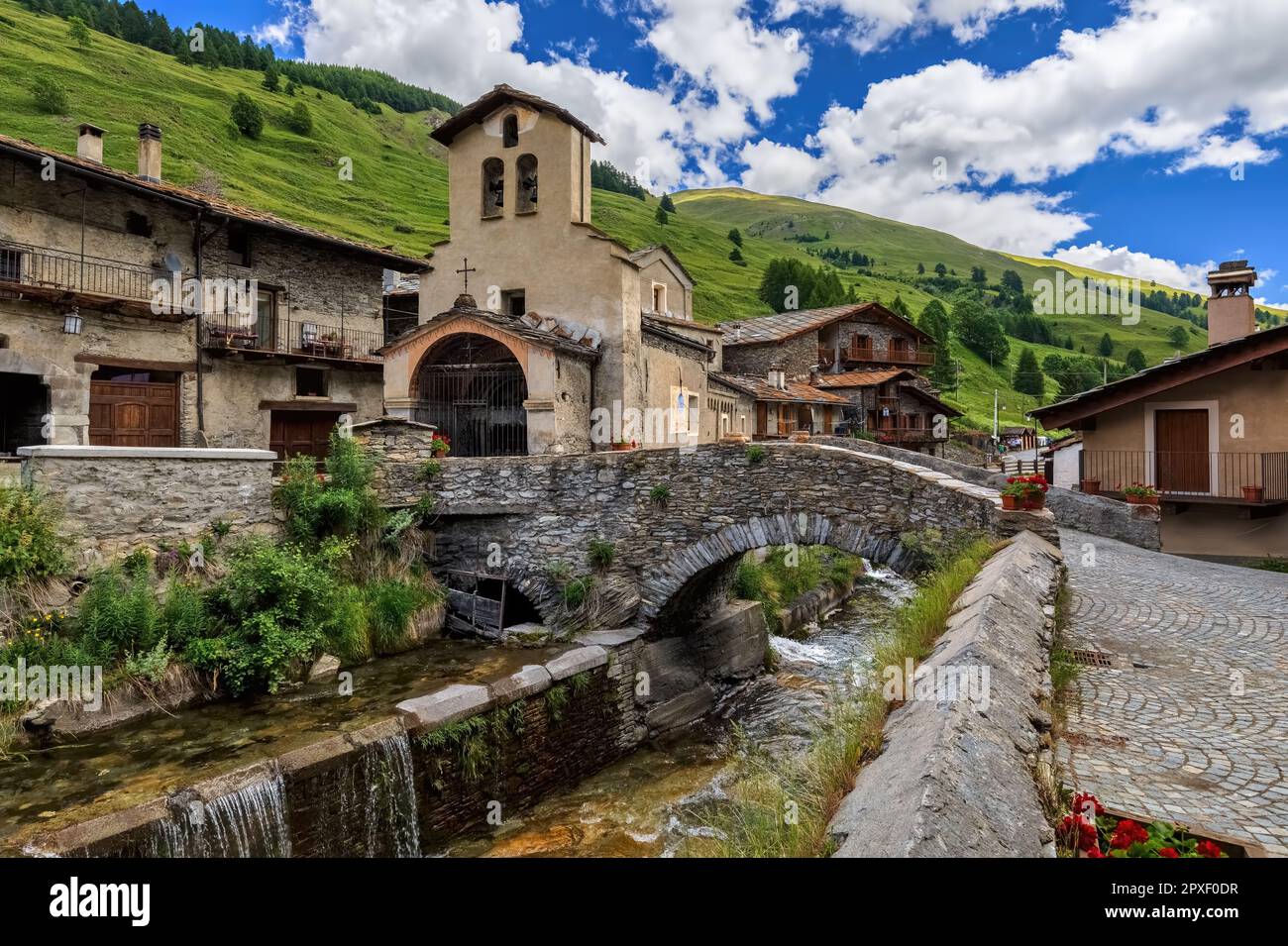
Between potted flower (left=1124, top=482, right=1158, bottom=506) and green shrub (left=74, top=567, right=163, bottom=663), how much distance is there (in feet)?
65.2

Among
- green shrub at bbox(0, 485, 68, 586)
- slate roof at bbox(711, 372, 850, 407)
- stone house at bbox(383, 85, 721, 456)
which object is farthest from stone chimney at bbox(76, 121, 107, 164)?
slate roof at bbox(711, 372, 850, 407)

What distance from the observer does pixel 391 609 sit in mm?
13703

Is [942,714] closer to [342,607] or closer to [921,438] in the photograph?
[342,607]

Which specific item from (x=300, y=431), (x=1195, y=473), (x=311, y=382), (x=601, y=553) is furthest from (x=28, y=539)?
(x=1195, y=473)

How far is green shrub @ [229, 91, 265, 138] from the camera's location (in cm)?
5881

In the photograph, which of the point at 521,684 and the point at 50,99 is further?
the point at 50,99

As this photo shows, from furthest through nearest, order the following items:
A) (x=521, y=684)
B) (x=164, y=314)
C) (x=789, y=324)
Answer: (x=789, y=324) < (x=164, y=314) < (x=521, y=684)

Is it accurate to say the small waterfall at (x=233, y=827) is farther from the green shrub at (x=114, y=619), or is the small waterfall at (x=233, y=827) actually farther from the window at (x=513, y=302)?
the window at (x=513, y=302)

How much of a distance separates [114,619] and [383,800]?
17.7 ft

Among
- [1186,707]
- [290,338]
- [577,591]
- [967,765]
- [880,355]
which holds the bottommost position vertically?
[577,591]

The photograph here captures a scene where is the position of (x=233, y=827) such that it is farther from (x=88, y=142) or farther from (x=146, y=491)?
(x=88, y=142)

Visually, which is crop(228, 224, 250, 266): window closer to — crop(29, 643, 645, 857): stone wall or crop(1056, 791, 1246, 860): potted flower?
crop(29, 643, 645, 857): stone wall
